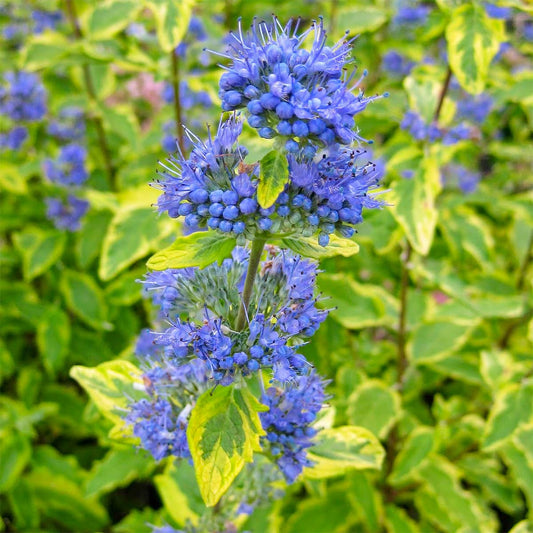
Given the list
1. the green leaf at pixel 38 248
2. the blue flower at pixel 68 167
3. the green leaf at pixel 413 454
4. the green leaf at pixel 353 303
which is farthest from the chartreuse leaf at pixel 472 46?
the green leaf at pixel 38 248

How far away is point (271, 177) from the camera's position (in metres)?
1.28

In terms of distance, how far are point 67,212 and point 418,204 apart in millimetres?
2300

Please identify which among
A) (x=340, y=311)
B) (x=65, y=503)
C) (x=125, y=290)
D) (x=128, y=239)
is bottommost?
(x=65, y=503)

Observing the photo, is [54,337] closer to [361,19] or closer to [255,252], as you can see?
[255,252]

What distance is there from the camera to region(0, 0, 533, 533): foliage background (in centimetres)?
279

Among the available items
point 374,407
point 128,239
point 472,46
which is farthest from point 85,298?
point 472,46

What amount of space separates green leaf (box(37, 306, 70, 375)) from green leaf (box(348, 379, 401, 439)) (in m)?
1.72

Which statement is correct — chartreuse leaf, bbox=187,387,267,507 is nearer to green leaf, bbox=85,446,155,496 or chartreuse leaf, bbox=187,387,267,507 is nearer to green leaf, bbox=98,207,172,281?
green leaf, bbox=85,446,155,496

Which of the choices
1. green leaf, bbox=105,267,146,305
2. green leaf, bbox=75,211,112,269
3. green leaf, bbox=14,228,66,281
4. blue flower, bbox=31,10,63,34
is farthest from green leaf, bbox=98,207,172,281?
blue flower, bbox=31,10,63,34

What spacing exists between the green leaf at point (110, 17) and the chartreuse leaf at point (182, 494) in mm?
2444

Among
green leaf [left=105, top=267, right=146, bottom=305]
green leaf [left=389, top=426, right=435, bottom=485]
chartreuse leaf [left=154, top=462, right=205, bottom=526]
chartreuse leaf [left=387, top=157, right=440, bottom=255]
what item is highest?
chartreuse leaf [left=387, top=157, right=440, bottom=255]

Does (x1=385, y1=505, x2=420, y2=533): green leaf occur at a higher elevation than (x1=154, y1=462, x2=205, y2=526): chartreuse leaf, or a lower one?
lower

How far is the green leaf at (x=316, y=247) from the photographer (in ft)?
4.83

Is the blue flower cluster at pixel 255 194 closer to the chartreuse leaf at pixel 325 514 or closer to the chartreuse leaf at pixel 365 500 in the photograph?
the chartreuse leaf at pixel 365 500
